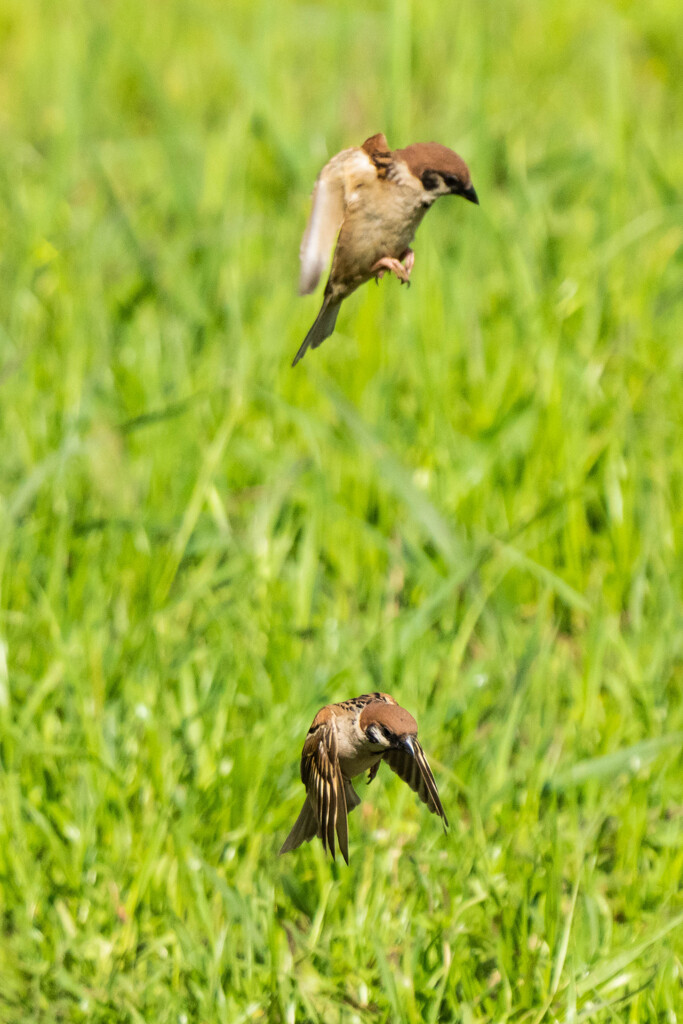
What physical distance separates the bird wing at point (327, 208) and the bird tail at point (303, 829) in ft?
1.67

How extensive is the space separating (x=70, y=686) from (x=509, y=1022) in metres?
1.35

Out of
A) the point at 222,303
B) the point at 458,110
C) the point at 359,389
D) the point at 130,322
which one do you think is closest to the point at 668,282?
the point at 458,110

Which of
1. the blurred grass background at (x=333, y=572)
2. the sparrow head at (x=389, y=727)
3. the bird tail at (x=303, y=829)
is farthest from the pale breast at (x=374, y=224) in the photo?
the blurred grass background at (x=333, y=572)

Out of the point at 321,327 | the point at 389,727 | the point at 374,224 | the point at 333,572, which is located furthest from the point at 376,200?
the point at 333,572

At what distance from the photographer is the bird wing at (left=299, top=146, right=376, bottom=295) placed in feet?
2.85

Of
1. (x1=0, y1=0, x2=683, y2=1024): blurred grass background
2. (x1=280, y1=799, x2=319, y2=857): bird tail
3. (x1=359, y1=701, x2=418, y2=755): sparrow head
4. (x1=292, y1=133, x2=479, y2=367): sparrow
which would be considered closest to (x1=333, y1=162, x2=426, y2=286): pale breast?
(x1=292, y1=133, x2=479, y2=367): sparrow

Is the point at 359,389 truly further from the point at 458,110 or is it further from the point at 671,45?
the point at 671,45

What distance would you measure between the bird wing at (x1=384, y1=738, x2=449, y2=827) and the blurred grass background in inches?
52.9

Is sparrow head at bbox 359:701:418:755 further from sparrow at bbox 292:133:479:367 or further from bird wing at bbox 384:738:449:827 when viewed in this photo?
sparrow at bbox 292:133:479:367

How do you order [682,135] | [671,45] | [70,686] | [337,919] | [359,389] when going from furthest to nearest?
[671,45]
[682,135]
[359,389]
[70,686]
[337,919]

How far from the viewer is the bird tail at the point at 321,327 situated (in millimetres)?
879

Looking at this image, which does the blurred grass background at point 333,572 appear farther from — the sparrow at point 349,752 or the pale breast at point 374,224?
the sparrow at point 349,752

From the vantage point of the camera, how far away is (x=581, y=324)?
4.48 m

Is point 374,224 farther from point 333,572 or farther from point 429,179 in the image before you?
point 333,572
